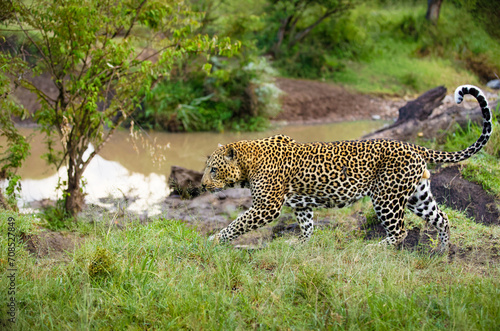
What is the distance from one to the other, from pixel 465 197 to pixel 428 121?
4.04 metres

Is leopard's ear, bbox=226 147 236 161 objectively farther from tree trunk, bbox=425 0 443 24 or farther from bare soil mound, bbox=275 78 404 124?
tree trunk, bbox=425 0 443 24

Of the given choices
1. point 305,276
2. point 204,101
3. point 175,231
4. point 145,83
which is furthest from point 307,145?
point 204,101

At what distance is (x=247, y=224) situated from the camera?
20.5ft

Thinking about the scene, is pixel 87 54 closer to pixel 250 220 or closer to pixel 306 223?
pixel 250 220

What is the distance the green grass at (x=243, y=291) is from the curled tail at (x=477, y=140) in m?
1.59

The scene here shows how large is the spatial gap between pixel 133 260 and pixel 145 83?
12.3 ft

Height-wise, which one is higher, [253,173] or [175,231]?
[253,173]

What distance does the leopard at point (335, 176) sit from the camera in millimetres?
6273

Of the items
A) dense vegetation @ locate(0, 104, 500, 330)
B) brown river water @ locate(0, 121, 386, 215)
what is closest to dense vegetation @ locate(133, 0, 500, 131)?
brown river water @ locate(0, 121, 386, 215)

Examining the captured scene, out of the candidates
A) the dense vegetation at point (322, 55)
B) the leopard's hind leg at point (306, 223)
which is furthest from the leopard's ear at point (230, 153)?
the dense vegetation at point (322, 55)

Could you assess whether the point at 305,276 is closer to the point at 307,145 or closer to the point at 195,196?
the point at 307,145

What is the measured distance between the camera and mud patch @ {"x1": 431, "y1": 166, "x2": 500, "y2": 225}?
7.72 meters

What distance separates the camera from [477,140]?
631 centimetres

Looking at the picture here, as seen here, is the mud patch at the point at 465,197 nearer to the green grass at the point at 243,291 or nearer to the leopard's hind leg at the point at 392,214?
the leopard's hind leg at the point at 392,214
